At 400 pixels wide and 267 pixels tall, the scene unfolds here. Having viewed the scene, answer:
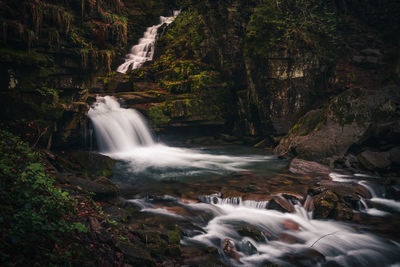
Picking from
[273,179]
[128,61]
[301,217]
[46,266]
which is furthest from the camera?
[128,61]

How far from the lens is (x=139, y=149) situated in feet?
42.1

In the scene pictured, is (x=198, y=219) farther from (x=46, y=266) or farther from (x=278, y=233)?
(x=46, y=266)

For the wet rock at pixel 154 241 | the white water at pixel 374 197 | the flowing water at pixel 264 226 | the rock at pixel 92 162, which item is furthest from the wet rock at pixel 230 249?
the rock at pixel 92 162

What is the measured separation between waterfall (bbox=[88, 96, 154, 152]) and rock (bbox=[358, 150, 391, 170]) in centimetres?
961

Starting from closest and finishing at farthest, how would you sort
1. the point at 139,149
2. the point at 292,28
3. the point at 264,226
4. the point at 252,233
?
1. the point at 252,233
2. the point at 264,226
3. the point at 139,149
4. the point at 292,28

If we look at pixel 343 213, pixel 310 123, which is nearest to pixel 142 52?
pixel 310 123

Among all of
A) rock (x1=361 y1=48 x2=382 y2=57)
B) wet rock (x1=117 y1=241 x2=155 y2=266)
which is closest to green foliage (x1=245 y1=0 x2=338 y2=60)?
rock (x1=361 y1=48 x2=382 y2=57)

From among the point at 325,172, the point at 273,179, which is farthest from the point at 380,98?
the point at 273,179

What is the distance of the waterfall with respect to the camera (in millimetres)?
11828

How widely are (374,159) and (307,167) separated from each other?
2.35 metres

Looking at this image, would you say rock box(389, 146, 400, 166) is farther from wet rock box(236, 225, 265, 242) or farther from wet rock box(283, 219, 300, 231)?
wet rock box(236, 225, 265, 242)

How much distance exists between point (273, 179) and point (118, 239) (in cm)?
578

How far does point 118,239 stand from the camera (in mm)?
3811

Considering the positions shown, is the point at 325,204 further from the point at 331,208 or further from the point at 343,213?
the point at 343,213
